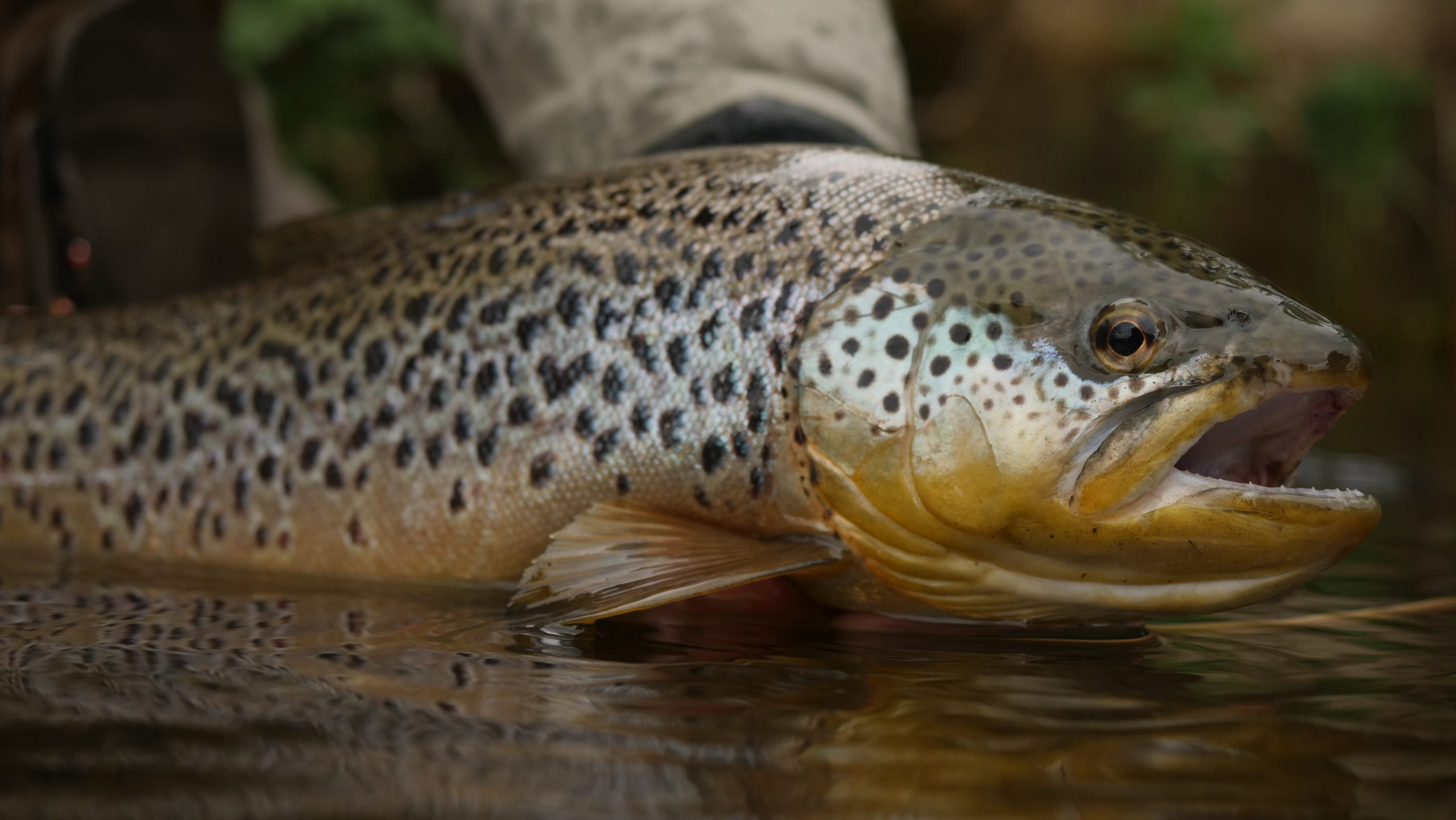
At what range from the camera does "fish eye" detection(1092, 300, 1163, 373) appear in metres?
1.88

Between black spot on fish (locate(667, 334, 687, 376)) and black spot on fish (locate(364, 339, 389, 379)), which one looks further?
black spot on fish (locate(364, 339, 389, 379))

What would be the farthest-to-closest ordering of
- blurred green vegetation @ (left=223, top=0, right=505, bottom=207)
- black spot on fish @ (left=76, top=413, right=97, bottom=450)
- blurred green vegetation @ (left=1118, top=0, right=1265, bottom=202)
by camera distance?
1. blurred green vegetation @ (left=1118, top=0, right=1265, bottom=202)
2. blurred green vegetation @ (left=223, top=0, right=505, bottom=207)
3. black spot on fish @ (left=76, top=413, right=97, bottom=450)

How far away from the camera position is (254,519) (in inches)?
98.8

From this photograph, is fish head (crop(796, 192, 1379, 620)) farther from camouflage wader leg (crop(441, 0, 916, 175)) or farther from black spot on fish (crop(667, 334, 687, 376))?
camouflage wader leg (crop(441, 0, 916, 175))

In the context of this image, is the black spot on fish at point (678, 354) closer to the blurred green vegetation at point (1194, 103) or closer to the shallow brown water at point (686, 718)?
the shallow brown water at point (686, 718)

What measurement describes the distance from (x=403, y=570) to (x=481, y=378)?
0.40m

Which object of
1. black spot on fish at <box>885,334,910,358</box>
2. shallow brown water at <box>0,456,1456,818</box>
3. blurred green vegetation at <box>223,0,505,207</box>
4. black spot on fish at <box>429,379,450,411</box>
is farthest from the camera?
blurred green vegetation at <box>223,0,505,207</box>

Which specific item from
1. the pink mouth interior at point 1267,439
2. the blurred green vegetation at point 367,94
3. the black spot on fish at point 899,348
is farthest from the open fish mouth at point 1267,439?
the blurred green vegetation at point 367,94

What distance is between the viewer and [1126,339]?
A: 1.88 metres

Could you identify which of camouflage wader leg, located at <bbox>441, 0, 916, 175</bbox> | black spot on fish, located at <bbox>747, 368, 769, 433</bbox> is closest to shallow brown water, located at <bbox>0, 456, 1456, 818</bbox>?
black spot on fish, located at <bbox>747, 368, 769, 433</bbox>

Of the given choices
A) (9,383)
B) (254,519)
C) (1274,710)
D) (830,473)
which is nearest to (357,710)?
(830,473)

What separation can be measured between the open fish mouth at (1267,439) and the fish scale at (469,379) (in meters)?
0.59

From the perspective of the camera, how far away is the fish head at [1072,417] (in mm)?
1840

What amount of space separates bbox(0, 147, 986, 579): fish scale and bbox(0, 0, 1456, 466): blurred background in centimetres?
811
